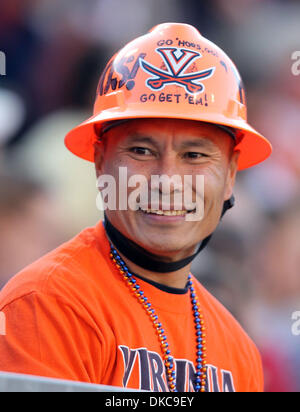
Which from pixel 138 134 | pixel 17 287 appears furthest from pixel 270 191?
pixel 17 287

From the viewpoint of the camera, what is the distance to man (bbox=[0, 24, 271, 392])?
89.4 inches

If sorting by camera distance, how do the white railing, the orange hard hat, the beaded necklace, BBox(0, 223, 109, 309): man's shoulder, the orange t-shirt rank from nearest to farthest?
the white railing, the orange t-shirt, BBox(0, 223, 109, 309): man's shoulder, the beaded necklace, the orange hard hat

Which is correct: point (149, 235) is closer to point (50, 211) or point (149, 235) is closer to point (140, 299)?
point (140, 299)

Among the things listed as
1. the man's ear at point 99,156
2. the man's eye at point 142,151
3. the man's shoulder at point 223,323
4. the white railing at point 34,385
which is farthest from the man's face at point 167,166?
the white railing at point 34,385

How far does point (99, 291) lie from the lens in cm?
239

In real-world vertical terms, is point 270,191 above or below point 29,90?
below

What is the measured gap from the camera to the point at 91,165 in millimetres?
4898

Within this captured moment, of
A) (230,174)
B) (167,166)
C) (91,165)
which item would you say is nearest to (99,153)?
(167,166)

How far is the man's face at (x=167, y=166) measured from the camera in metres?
2.49

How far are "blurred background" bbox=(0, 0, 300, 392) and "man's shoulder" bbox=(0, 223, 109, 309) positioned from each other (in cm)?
179

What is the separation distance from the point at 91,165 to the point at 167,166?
98.5 inches

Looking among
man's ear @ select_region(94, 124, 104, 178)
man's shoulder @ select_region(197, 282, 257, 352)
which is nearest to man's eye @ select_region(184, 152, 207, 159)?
man's ear @ select_region(94, 124, 104, 178)

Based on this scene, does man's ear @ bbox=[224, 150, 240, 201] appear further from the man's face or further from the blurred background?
the blurred background
